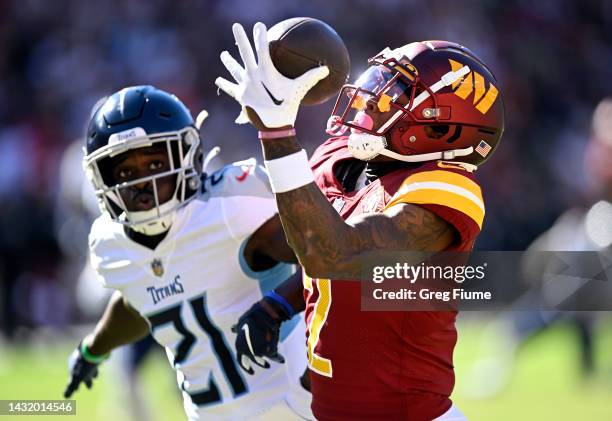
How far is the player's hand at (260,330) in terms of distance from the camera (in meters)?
3.39

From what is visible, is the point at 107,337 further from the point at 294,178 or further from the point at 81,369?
the point at 294,178

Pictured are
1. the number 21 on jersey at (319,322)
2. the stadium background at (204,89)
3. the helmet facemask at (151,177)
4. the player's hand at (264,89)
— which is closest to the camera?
the player's hand at (264,89)

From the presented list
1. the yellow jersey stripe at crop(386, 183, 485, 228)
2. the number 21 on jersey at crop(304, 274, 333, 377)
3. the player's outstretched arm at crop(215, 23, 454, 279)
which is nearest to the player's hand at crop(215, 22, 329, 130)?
the player's outstretched arm at crop(215, 23, 454, 279)

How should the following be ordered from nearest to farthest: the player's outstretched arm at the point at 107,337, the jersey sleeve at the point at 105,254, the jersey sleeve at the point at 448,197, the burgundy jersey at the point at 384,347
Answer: the jersey sleeve at the point at 448,197 < the burgundy jersey at the point at 384,347 < the jersey sleeve at the point at 105,254 < the player's outstretched arm at the point at 107,337

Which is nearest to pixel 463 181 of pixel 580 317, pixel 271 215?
pixel 271 215

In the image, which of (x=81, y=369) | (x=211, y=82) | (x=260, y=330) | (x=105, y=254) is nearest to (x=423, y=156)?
(x=260, y=330)

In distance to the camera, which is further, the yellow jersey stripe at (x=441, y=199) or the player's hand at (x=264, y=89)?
the yellow jersey stripe at (x=441, y=199)

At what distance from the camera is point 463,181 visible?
2.99 meters

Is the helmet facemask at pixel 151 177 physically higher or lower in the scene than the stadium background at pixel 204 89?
higher

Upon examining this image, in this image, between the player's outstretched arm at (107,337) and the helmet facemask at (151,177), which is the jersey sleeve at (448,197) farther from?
the player's outstretched arm at (107,337)

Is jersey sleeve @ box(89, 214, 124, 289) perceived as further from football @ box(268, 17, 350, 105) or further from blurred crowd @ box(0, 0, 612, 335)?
blurred crowd @ box(0, 0, 612, 335)

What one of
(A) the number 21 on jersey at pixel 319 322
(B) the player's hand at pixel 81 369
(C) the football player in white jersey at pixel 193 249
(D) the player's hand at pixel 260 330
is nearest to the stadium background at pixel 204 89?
(B) the player's hand at pixel 81 369

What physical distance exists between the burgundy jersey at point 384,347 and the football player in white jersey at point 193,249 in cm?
60

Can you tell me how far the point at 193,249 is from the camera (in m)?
3.87
